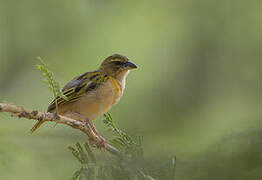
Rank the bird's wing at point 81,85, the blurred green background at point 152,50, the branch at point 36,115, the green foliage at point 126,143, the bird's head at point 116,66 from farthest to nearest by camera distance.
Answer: the blurred green background at point 152,50 → the bird's head at point 116,66 → the bird's wing at point 81,85 → the green foliage at point 126,143 → the branch at point 36,115

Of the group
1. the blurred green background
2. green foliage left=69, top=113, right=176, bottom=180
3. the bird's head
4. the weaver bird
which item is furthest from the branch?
the blurred green background

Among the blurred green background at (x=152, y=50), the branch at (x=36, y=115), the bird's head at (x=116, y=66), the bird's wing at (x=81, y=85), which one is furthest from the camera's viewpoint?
the blurred green background at (x=152, y=50)

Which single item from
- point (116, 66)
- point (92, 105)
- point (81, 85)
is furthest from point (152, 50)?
point (92, 105)

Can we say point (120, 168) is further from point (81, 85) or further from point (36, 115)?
point (81, 85)

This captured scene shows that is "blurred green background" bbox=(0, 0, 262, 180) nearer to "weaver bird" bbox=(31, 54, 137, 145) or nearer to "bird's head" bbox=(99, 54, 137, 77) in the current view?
"bird's head" bbox=(99, 54, 137, 77)

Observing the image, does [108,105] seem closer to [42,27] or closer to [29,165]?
[29,165]

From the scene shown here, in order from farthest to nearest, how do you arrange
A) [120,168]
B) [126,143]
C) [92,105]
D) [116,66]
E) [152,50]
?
1. [152,50]
2. [116,66]
3. [92,105]
4. [126,143]
5. [120,168]

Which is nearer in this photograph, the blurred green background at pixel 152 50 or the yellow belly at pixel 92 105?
the yellow belly at pixel 92 105

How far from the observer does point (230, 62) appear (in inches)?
318

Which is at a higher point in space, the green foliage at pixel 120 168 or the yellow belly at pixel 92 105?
Result: the yellow belly at pixel 92 105

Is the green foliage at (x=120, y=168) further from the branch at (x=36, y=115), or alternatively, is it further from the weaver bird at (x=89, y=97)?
the weaver bird at (x=89, y=97)

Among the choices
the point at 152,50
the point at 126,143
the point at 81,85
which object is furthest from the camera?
the point at 152,50

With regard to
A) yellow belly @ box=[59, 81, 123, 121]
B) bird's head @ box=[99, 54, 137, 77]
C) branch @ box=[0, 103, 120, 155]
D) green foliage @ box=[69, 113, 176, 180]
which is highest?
bird's head @ box=[99, 54, 137, 77]

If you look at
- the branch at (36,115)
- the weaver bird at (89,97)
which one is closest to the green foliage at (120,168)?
the branch at (36,115)
